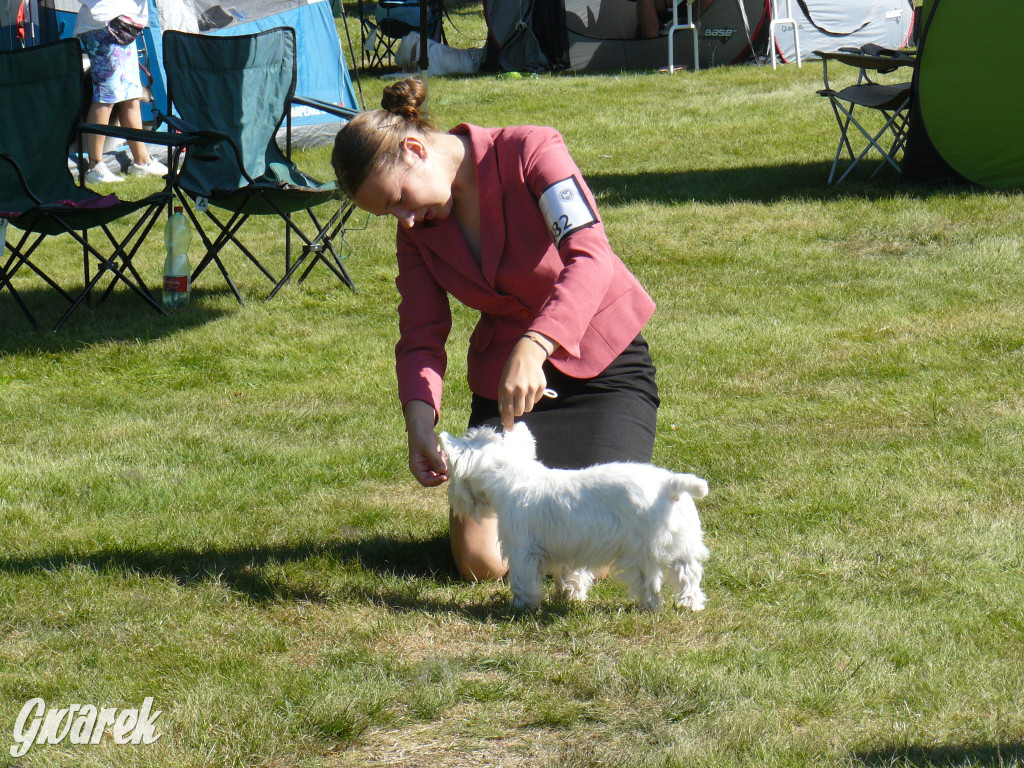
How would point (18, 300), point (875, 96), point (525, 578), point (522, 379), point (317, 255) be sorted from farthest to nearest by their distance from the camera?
point (875, 96) → point (317, 255) → point (18, 300) → point (525, 578) → point (522, 379)

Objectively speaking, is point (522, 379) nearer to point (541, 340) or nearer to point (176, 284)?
point (541, 340)

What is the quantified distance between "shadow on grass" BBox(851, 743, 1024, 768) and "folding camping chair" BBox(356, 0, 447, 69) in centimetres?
1356

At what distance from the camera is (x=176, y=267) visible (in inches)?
218

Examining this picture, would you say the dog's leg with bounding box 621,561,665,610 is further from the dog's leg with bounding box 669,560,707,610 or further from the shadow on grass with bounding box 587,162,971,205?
the shadow on grass with bounding box 587,162,971,205

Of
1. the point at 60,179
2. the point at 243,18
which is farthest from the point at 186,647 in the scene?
the point at 243,18

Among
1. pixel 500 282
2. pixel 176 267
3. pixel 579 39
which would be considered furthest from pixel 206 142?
pixel 579 39

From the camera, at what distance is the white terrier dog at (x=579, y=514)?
2365mm

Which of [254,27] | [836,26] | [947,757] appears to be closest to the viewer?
[947,757]

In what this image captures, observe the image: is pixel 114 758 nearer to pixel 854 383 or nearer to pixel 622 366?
pixel 622 366

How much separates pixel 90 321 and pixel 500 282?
3.32 meters

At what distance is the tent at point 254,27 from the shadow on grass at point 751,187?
307 cm

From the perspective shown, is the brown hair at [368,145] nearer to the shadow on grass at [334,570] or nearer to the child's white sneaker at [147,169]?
the shadow on grass at [334,570]

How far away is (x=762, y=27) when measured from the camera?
41.0 feet

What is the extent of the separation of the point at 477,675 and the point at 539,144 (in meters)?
1.23
